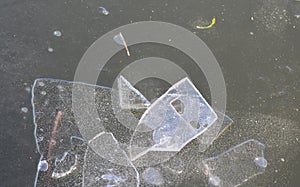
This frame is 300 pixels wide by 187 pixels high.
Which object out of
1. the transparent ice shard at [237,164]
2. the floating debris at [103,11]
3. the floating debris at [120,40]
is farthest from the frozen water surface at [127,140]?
the floating debris at [103,11]

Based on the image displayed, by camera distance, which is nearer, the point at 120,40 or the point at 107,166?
the point at 107,166

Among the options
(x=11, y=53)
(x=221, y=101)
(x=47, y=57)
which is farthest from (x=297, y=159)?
(x=11, y=53)

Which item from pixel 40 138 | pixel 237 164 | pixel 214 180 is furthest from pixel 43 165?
pixel 237 164

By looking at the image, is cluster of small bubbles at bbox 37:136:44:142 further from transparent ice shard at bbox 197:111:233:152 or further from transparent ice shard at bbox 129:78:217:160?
transparent ice shard at bbox 197:111:233:152

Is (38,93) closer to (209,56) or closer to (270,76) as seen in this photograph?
(209,56)

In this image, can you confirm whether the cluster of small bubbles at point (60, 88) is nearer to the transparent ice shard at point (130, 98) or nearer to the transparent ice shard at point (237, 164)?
the transparent ice shard at point (130, 98)

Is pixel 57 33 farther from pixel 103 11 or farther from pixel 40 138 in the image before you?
pixel 40 138
